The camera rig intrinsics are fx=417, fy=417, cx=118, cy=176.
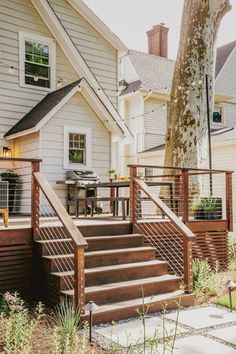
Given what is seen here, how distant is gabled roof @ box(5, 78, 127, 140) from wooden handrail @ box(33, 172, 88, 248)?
12.6ft

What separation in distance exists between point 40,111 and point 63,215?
5298 millimetres

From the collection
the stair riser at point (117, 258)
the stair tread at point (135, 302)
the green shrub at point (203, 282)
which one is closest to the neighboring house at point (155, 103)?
the green shrub at point (203, 282)

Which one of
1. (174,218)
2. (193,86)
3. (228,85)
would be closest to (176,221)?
(174,218)

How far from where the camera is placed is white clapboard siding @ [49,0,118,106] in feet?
39.1

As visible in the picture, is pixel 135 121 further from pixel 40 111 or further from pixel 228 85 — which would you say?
pixel 40 111

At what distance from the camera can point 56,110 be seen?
997 centimetres

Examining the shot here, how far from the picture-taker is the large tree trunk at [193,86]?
10.3 meters

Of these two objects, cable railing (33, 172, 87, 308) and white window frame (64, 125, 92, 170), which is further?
white window frame (64, 125, 92, 170)

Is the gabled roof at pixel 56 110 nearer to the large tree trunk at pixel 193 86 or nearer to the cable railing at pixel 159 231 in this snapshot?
the large tree trunk at pixel 193 86

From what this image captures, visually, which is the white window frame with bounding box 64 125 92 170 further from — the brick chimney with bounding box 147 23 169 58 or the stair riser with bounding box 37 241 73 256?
the brick chimney with bounding box 147 23 169 58

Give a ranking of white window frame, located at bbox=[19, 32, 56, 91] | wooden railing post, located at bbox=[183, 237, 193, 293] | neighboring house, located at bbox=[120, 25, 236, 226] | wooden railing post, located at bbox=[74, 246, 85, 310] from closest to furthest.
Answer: wooden railing post, located at bbox=[74, 246, 85, 310]
wooden railing post, located at bbox=[183, 237, 193, 293]
white window frame, located at bbox=[19, 32, 56, 91]
neighboring house, located at bbox=[120, 25, 236, 226]

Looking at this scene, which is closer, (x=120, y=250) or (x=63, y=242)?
(x=63, y=242)

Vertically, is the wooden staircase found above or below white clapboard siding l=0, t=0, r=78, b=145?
below

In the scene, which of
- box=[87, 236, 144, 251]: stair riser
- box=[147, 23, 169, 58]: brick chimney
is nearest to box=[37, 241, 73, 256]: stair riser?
box=[87, 236, 144, 251]: stair riser
